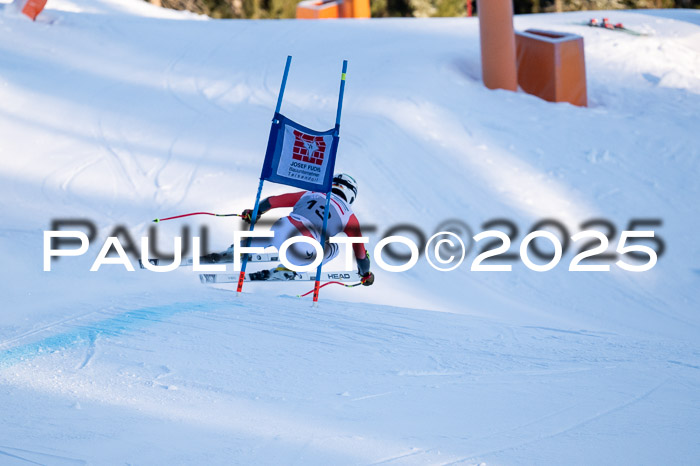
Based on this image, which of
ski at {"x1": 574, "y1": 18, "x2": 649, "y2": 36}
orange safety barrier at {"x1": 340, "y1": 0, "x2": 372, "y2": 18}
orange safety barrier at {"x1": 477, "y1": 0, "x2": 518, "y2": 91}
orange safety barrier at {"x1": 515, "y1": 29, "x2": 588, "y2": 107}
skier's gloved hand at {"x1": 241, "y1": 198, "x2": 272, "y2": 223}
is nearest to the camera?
skier's gloved hand at {"x1": 241, "y1": 198, "x2": 272, "y2": 223}

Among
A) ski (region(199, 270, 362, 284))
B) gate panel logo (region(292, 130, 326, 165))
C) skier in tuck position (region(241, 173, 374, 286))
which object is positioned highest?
gate panel logo (region(292, 130, 326, 165))

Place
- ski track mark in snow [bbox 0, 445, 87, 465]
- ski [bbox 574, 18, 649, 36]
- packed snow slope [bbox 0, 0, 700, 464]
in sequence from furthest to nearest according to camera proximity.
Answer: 1. ski [bbox 574, 18, 649, 36]
2. packed snow slope [bbox 0, 0, 700, 464]
3. ski track mark in snow [bbox 0, 445, 87, 465]

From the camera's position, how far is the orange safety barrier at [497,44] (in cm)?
1109

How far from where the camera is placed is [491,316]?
718 centimetres

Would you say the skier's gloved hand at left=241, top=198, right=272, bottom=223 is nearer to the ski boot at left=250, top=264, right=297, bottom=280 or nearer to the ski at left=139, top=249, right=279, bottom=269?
the ski at left=139, top=249, right=279, bottom=269

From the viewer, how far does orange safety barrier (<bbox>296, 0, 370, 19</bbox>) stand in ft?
57.4

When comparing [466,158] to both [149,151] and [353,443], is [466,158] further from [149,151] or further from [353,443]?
[353,443]

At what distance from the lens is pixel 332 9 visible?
17984 mm

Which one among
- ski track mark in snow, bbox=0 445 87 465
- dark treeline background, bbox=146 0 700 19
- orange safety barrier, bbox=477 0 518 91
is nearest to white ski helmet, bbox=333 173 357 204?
ski track mark in snow, bbox=0 445 87 465

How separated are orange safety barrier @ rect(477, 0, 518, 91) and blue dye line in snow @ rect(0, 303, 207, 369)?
6.91 m

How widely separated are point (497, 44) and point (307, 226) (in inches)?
249

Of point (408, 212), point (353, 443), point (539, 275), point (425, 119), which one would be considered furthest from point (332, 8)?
point (353, 443)

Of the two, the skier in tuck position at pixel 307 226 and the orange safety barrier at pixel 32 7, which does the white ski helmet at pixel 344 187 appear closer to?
the skier in tuck position at pixel 307 226

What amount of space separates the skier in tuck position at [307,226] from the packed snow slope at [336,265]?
36 centimetres
